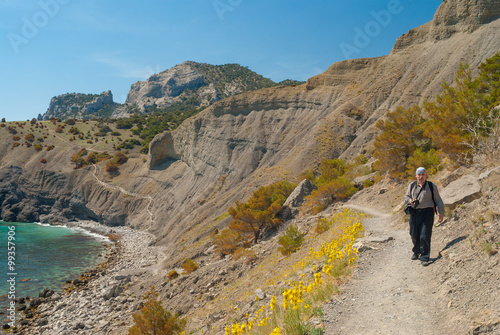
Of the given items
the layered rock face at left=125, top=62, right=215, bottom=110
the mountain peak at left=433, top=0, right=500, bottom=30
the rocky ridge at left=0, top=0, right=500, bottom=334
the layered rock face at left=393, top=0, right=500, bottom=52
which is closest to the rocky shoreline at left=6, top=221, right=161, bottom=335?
the rocky ridge at left=0, top=0, right=500, bottom=334

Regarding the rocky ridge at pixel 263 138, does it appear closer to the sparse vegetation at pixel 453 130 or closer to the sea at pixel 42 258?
the sea at pixel 42 258

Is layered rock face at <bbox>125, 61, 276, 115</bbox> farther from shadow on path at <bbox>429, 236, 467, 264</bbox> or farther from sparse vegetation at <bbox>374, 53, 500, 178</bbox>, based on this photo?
shadow on path at <bbox>429, 236, 467, 264</bbox>

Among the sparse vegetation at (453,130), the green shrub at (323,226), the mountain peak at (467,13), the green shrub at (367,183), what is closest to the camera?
the sparse vegetation at (453,130)

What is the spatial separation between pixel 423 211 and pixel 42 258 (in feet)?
137

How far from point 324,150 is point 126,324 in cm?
2761

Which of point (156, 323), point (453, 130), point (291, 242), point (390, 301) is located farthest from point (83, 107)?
point (390, 301)

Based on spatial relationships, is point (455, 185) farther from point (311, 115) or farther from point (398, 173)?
point (311, 115)

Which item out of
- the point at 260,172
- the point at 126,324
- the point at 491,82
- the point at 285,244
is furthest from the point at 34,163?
the point at 491,82

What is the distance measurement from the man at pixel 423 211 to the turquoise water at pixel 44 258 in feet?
89.3

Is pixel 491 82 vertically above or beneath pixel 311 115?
beneath

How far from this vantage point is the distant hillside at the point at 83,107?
177m

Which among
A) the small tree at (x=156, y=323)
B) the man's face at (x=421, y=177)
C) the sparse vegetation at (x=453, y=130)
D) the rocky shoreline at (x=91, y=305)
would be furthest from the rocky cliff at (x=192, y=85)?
the man's face at (x=421, y=177)

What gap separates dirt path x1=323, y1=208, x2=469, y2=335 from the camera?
15.2 ft

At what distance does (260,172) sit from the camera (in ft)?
137
